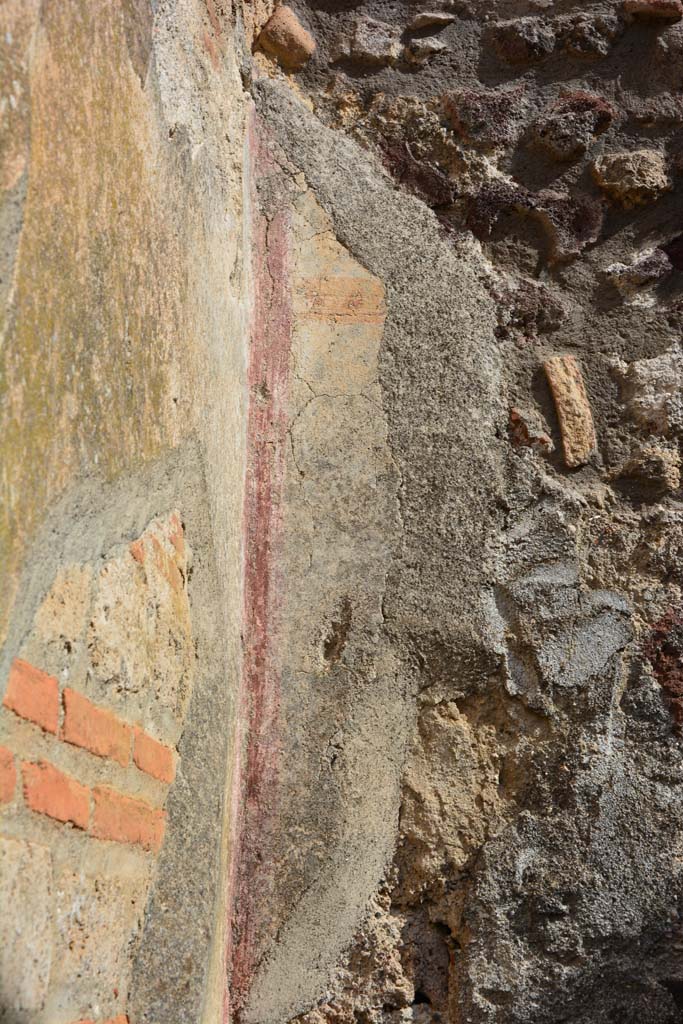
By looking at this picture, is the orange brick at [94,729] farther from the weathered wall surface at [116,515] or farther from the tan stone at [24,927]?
the tan stone at [24,927]

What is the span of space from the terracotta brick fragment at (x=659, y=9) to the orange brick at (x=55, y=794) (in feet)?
7.80

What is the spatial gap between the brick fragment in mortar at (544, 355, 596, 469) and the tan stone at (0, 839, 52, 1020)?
1516 millimetres

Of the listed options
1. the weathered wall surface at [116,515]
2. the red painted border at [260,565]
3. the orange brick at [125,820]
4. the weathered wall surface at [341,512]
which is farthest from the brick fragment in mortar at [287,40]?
the orange brick at [125,820]

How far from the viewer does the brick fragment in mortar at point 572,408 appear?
2.35m

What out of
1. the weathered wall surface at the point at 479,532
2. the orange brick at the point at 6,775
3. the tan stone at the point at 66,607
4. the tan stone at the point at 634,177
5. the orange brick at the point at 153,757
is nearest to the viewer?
the orange brick at the point at 6,775

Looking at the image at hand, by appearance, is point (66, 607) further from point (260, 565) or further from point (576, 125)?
point (576, 125)

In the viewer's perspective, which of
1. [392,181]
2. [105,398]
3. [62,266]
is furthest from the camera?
[392,181]

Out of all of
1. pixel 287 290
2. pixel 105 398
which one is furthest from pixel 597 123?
pixel 105 398

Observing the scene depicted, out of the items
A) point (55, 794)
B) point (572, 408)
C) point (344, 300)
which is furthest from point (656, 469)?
point (55, 794)

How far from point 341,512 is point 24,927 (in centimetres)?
130

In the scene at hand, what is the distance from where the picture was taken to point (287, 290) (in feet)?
8.42

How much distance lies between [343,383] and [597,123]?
3.14 feet

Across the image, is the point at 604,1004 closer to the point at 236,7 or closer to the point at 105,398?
the point at 105,398

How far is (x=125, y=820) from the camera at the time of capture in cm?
158
